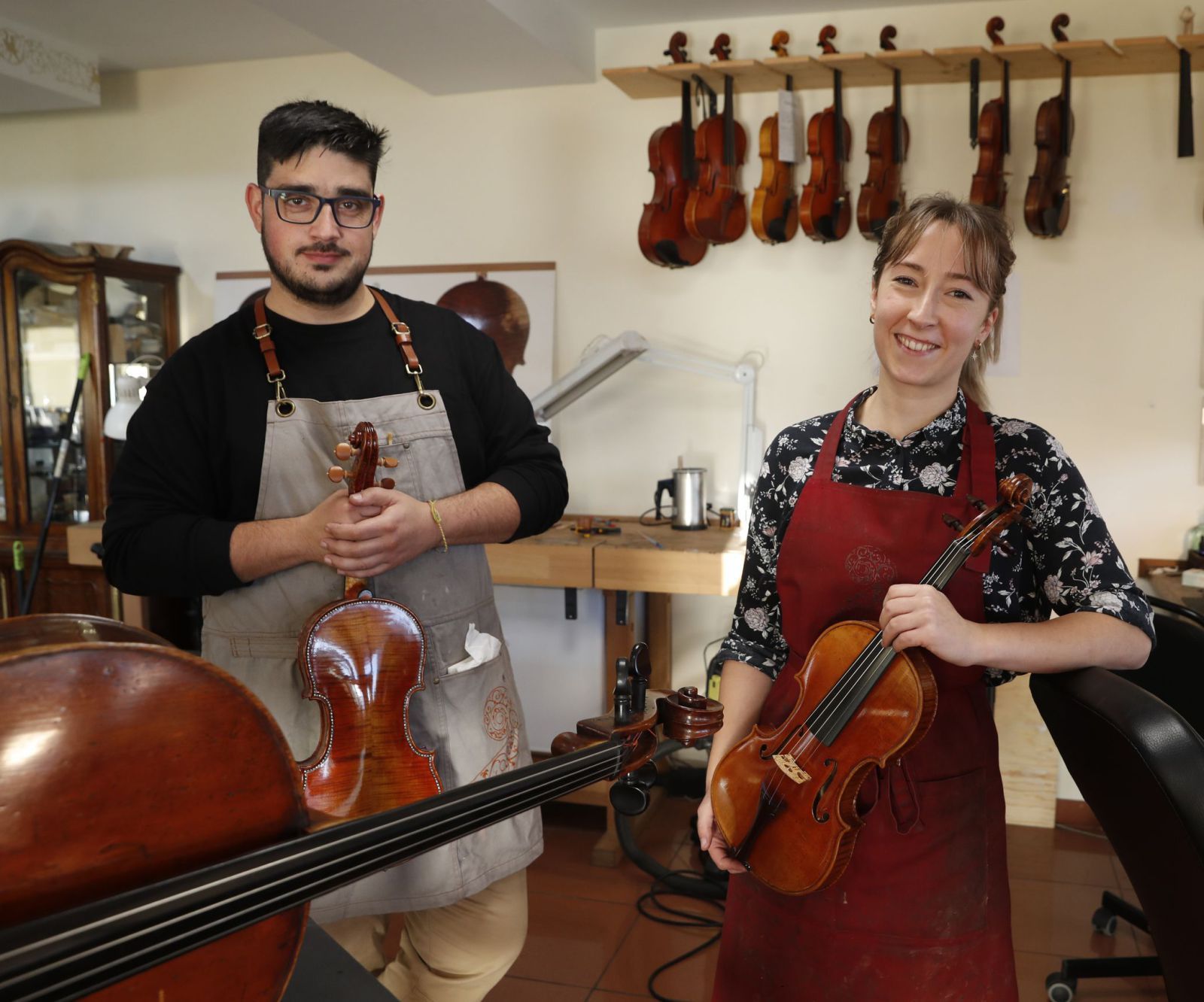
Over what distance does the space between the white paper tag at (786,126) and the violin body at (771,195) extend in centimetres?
3

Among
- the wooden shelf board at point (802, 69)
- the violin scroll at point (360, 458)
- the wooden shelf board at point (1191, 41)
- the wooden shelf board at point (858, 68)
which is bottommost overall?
the violin scroll at point (360, 458)

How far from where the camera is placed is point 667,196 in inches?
146

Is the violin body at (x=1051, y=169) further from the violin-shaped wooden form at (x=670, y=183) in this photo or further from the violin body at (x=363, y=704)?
the violin body at (x=363, y=704)

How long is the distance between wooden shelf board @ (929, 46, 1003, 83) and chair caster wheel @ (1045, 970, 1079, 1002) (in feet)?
8.59

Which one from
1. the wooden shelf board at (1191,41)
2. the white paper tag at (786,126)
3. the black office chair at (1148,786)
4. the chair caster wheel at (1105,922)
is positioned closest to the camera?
the black office chair at (1148,786)

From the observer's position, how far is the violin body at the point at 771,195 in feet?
12.0

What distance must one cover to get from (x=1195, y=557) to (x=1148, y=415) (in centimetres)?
49

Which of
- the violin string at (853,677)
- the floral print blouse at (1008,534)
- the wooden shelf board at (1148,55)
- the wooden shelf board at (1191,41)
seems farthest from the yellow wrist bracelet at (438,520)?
the wooden shelf board at (1191,41)

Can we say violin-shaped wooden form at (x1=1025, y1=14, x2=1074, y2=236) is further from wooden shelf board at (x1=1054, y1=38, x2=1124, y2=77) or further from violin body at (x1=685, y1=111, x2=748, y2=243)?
violin body at (x1=685, y1=111, x2=748, y2=243)

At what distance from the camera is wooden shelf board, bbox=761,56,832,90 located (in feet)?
11.4

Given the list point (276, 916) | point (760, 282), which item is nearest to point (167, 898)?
point (276, 916)

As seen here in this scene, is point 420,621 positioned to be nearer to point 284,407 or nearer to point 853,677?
point 284,407

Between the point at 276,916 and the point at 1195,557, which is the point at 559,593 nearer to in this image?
the point at 1195,557

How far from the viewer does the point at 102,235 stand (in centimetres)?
464
